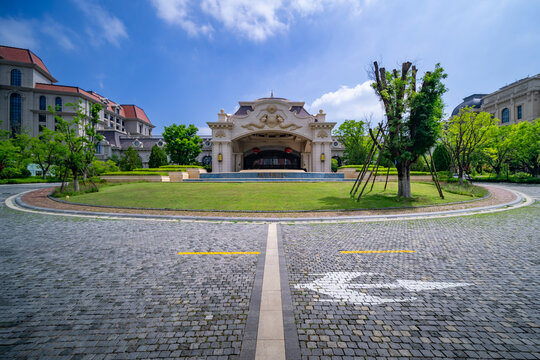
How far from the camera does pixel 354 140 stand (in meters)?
44.5

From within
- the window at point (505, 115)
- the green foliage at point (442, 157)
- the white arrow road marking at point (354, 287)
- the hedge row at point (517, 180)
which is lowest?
the white arrow road marking at point (354, 287)

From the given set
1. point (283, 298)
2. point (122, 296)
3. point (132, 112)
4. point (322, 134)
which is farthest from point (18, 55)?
point (283, 298)

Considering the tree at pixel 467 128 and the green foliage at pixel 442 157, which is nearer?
the tree at pixel 467 128

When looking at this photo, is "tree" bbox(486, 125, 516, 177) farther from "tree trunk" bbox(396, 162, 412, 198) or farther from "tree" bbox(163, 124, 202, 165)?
"tree" bbox(163, 124, 202, 165)

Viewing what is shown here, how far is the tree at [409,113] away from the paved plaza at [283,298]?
8.51m

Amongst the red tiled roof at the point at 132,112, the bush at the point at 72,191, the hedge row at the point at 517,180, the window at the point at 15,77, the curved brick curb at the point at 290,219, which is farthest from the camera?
the red tiled roof at the point at 132,112

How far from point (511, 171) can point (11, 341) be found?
68.1 metres

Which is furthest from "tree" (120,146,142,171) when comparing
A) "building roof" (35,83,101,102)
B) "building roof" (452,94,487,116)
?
"building roof" (452,94,487,116)

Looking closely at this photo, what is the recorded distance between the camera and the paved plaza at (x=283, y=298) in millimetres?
2979

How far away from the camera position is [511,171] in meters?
45.8

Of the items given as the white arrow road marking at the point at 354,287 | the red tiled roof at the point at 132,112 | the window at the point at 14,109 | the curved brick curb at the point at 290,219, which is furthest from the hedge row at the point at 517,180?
the red tiled roof at the point at 132,112

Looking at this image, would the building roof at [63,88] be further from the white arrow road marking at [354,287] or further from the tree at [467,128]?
the tree at [467,128]

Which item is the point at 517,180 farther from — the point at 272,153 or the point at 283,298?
the point at 283,298

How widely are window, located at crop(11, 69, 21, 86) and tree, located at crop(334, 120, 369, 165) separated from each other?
81.9 metres
